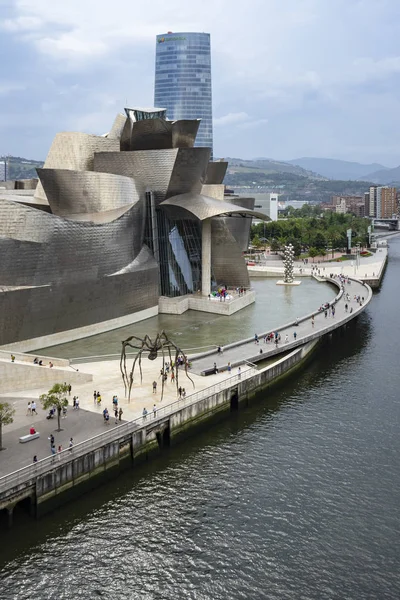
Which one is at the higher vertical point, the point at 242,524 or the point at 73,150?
the point at 73,150

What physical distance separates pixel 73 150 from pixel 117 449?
1372 inches

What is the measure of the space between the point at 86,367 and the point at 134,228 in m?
16.9

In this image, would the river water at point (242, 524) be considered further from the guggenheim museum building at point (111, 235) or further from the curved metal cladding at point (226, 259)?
the curved metal cladding at point (226, 259)

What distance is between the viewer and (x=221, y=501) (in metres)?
23.1

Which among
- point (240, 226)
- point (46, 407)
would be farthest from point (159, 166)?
point (46, 407)

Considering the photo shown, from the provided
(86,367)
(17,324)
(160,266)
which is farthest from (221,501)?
(160,266)

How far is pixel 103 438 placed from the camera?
25.4m

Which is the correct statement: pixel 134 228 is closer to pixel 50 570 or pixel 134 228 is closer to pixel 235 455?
pixel 235 455

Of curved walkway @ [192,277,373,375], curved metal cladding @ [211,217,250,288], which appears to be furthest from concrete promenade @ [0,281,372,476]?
curved metal cladding @ [211,217,250,288]

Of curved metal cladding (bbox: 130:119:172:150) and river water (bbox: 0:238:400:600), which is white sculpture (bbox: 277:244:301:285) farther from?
river water (bbox: 0:238:400:600)

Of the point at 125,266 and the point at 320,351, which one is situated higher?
the point at 125,266

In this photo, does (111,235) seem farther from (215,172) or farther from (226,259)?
(215,172)

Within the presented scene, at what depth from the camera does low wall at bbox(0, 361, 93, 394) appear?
1253 inches

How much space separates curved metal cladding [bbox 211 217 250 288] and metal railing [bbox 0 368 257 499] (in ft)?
92.3
